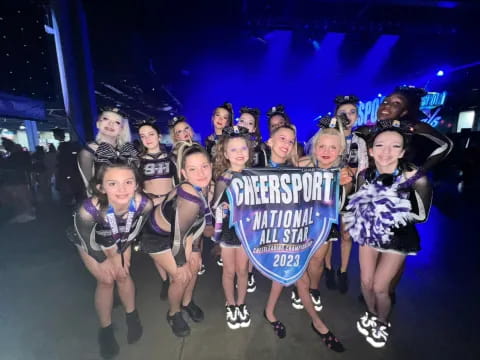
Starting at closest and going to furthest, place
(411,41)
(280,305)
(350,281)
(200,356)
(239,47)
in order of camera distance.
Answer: (200,356) → (280,305) → (350,281) → (411,41) → (239,47)

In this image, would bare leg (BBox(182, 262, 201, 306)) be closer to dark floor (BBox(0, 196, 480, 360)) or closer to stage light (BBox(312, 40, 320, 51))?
dark floor (BBox(0, 196, 480, 360))

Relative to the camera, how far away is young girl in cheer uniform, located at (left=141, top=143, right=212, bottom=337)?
1.95m

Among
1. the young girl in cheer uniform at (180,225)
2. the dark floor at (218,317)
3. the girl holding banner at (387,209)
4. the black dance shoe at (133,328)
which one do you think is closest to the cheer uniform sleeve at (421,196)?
the girl holding banner at (387,209)

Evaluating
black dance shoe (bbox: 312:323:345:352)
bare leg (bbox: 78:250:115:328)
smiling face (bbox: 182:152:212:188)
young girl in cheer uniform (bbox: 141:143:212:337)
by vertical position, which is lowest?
black dance shoe (bbox: 312:323:345:352)

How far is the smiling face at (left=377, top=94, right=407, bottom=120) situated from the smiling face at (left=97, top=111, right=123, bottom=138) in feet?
9.49

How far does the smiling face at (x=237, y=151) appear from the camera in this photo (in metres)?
2.20

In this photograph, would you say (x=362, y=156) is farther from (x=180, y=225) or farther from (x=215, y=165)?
(x=180, y=225)

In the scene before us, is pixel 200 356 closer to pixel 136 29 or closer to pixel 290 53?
pixel 136 29

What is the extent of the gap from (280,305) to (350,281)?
3.70 feet

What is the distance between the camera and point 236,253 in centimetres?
229

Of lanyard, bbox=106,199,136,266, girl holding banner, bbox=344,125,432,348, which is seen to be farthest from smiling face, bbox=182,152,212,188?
girl holding banner, bbox=344,125,432,348

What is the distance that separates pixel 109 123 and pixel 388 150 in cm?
275

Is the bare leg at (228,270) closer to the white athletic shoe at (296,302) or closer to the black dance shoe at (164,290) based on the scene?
the white athletic shoe at (296,302)

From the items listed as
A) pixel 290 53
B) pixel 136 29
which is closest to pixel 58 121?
pixel 136 29
